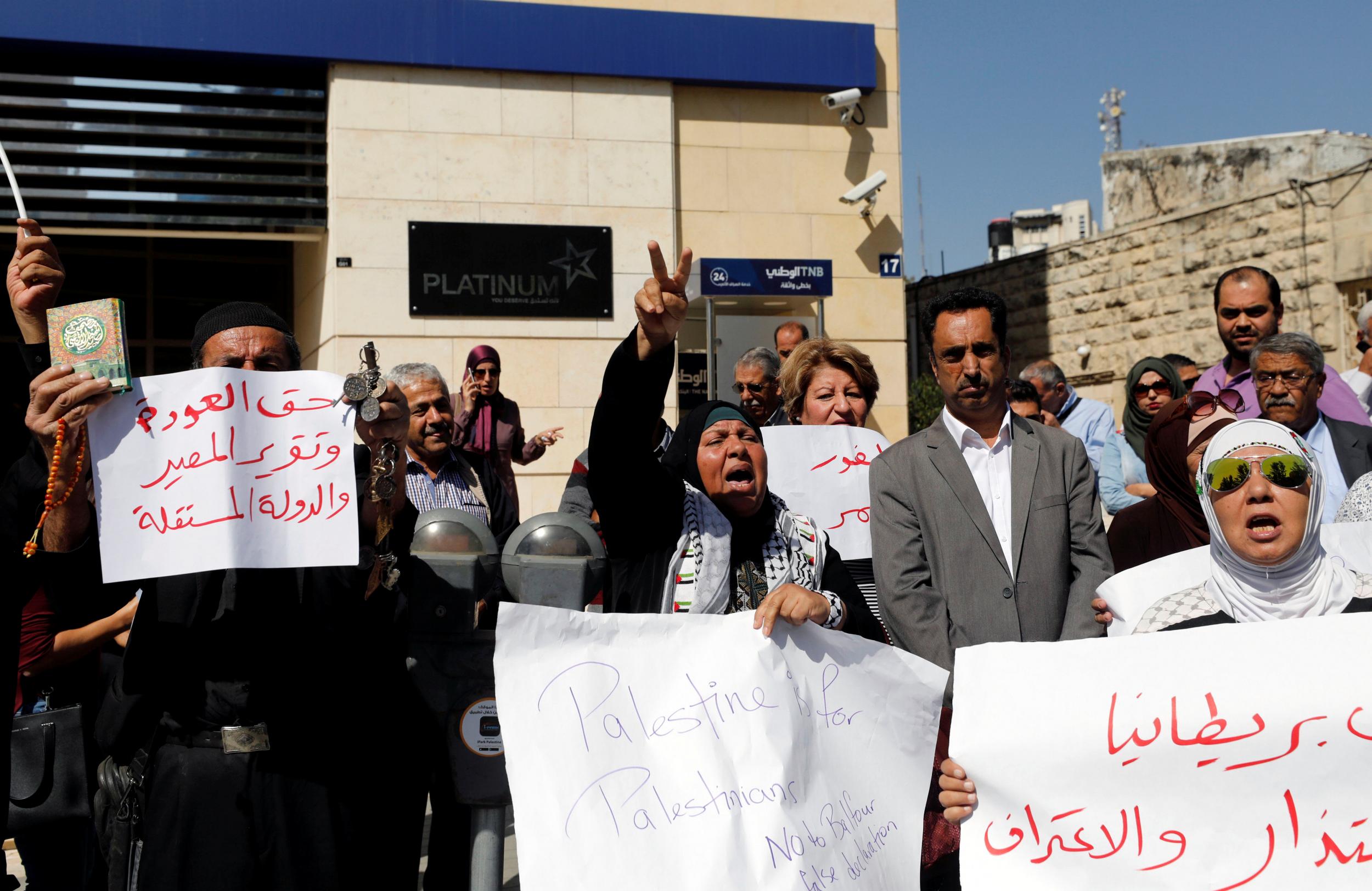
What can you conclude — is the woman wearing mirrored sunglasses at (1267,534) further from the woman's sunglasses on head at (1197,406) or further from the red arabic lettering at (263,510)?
the red arabic lettering at (263,510)

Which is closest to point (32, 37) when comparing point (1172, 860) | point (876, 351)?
point (876, 351)

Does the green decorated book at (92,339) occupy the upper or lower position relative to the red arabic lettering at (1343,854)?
upper

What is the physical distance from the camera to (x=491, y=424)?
7.33m

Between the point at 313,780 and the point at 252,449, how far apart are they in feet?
2.43

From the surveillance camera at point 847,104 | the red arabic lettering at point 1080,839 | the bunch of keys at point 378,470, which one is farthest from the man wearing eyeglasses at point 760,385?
the surveillance camera at point 847,104

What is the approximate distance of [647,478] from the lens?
290 centimetres

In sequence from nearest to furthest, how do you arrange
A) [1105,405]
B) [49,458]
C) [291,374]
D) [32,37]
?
[49,458]
[291,374]
[1105,405]
[32,37]

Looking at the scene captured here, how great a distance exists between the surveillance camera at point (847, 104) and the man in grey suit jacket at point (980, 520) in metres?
7.95

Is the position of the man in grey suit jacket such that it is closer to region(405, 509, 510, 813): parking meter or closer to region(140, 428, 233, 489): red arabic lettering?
region(405, 509, 510, 813): parking meter

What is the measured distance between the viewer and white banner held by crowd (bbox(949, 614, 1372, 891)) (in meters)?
2.52

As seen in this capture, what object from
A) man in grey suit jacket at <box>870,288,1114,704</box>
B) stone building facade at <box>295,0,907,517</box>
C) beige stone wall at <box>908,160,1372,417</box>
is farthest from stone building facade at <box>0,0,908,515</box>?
man in grey suit jacket at <box>870,288,1114,704</box>

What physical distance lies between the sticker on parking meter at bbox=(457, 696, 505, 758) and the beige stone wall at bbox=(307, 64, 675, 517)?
734cm

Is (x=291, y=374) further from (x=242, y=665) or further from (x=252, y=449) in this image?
(x=242, y=665)

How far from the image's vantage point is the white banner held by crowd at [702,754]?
2.55m
